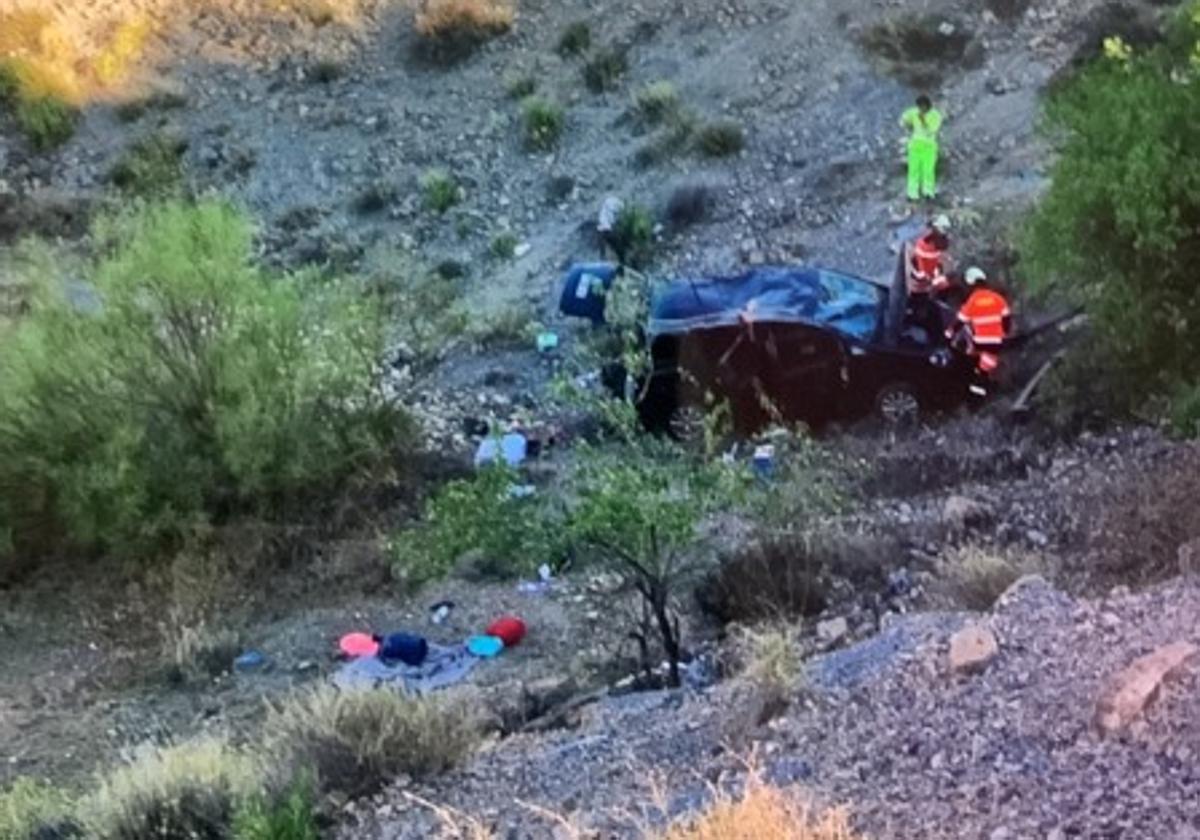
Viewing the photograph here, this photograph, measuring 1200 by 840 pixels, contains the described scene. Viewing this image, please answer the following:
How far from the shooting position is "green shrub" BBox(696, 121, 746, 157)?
77.7 feet

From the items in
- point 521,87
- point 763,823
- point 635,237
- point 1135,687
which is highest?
point 763,823

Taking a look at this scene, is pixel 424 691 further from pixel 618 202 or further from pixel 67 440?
pixel 618 202

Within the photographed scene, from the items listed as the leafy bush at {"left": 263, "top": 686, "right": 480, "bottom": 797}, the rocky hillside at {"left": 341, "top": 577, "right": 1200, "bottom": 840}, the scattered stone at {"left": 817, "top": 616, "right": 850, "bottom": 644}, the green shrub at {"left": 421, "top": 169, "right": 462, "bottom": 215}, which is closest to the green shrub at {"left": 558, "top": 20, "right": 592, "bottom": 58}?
the green shrub at {"left": 421, "top": 169, "right": 462, "bottom": 215}

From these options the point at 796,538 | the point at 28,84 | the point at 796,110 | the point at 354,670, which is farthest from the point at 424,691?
the point at 28,84

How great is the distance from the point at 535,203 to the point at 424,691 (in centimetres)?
1422

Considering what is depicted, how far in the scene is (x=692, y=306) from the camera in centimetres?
1575

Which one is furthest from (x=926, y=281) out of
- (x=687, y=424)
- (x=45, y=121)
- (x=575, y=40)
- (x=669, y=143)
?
(x=45, y=121)

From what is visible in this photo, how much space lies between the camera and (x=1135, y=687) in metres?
6.37

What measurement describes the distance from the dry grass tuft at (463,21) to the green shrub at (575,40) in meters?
Answer: 1.14

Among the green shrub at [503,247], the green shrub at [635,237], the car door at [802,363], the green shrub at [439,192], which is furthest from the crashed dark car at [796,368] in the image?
the green shrub at [439,192]

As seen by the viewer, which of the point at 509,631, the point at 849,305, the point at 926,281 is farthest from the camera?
the point at 926,281

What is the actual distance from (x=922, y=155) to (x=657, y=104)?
5.19 meters

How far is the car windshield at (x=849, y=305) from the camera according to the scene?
15.5 m

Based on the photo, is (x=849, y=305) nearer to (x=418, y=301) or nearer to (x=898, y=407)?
(x=898, y=407)
